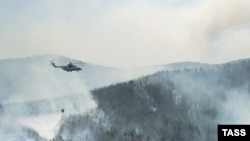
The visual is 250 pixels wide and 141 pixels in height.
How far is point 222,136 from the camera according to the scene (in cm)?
9256

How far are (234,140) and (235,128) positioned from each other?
7.02ft

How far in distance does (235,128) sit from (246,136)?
9.79 feet

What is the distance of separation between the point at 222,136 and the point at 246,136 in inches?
221

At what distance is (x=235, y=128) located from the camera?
309 ft

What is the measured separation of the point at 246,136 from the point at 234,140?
283cm

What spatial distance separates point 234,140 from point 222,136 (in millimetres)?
2983

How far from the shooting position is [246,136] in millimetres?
95375

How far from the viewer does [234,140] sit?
94.1 metres
